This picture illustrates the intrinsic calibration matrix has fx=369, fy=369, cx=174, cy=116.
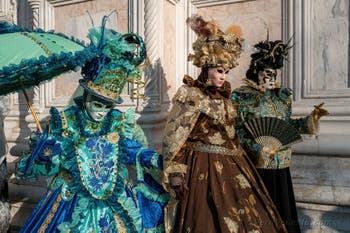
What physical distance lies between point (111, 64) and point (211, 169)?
1171mm

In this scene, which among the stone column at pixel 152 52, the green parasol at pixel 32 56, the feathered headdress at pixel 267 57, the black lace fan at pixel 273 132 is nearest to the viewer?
the green parasol at pixel 32 56

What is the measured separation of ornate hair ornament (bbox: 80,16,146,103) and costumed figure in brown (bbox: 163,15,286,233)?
1.68 feet

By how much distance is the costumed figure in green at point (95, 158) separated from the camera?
112 inches

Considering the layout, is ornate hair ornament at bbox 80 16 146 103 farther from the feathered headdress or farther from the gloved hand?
the gloved hand

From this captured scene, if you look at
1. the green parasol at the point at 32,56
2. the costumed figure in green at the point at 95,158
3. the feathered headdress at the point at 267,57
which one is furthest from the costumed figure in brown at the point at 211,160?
the green parasol at the point at 32,56

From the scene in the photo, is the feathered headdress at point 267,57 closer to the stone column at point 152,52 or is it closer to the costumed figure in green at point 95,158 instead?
the costumed figure in green at point 95,158

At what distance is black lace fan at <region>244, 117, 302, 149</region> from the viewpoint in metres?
3.41

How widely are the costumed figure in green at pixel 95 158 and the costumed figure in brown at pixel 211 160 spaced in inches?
8.2

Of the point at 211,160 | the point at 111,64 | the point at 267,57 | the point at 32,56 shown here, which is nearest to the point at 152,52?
the point at 267,57

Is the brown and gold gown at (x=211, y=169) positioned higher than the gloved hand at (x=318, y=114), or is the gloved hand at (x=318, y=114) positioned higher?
the gloved hand at (x=318, y=114)

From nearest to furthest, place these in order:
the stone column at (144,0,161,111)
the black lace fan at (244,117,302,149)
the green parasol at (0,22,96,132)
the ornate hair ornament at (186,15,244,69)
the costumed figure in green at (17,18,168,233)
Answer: the green parasol at (0,22,96,132), the costumed figure in green at (17,18,168,233), the ornate hair ornament at (186,15,244,69), the black lace fan at (244,117,302,149), the stone column at (144,0,161,111)

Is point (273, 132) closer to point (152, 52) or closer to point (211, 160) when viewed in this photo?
point (211, 160)

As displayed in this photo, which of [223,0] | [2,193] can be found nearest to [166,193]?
[2,193]

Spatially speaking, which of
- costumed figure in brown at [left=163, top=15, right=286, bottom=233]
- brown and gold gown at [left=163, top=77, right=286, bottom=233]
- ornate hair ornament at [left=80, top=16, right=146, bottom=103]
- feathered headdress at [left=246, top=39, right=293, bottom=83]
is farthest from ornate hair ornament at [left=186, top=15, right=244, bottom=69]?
ornate hair ornament at [left=80, top=16, right=146, bottom=103]
